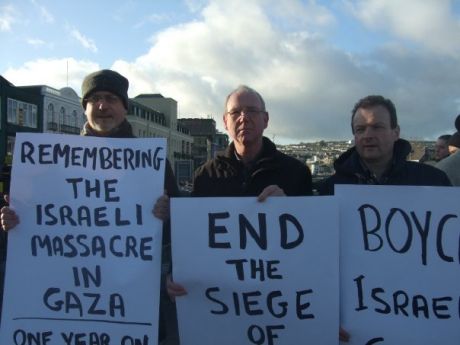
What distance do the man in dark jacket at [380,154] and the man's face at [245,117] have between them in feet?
1.91

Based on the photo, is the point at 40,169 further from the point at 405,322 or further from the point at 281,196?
the point at 405,322

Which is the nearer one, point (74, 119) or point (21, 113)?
point (21, 113)

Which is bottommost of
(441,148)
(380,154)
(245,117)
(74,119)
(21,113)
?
(380,154)

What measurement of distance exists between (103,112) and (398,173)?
1793 mm

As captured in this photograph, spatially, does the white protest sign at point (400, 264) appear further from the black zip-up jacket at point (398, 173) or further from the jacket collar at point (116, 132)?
the jacket collar at point (116, 132)

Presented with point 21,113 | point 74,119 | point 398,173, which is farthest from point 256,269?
point 74,119

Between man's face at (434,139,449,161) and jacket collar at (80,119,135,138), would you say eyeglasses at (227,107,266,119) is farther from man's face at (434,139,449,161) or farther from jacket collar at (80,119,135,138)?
man's face at (434,139,449,161)

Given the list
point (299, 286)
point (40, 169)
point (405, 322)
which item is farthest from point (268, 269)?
point (40, 169)

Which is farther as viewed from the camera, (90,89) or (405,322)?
(90,89)

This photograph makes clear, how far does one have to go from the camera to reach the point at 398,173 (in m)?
2.87

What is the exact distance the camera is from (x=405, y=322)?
2.46 m

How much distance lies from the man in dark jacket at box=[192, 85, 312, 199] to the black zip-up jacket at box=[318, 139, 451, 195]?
241 millimetres

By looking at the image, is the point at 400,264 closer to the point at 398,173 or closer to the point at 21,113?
the point at 398,173

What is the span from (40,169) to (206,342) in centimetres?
134
